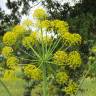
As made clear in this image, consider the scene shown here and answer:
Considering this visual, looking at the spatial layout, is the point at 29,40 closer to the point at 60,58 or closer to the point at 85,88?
the point at 60,58

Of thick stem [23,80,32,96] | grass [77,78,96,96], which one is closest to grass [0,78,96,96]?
grass [77,78,96,96]

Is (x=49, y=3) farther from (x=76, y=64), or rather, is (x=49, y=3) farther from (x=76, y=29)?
(x=76, y=64)

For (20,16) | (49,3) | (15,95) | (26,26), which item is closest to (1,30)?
(20,16)

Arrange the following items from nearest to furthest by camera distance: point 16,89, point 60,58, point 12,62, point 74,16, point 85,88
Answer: point 60,58 < point 12,62 < point 74,16 < point 85,88 < point 16,89

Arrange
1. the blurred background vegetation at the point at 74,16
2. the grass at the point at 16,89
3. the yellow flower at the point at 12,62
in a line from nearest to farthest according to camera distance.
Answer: the yellow flower at the point at 12,62, the blurred background vegetation at the point at 74,16, the grass at the point at 16,89

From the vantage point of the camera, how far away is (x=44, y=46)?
12.2ft

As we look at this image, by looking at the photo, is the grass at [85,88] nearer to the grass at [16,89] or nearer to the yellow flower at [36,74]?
the grass at [16,89]

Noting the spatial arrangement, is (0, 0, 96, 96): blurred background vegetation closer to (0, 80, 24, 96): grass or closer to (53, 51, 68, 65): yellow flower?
(0, 80, 24, 96): grass

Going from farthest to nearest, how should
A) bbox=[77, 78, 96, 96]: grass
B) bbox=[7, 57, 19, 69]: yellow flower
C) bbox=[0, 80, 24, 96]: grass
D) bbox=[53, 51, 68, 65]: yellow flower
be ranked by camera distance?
bbox=[0, 80, 24, 96]: grass → bbox=[77, 78, 96, 96]: grass → bbox=[7, 57, 19, 69]: yellow flower → bbox=[53, 51, 68, 65]: yellow flower

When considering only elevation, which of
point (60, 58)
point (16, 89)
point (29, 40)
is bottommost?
point (16, 89)

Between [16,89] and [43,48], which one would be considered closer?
[43,48]

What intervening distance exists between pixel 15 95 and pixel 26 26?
4.01 metres

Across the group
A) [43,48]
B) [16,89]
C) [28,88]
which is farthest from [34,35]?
[16,89]

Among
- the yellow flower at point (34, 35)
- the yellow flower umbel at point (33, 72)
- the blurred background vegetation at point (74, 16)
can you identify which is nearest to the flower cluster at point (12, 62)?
the yellow flower umbel at point (33, 72)
